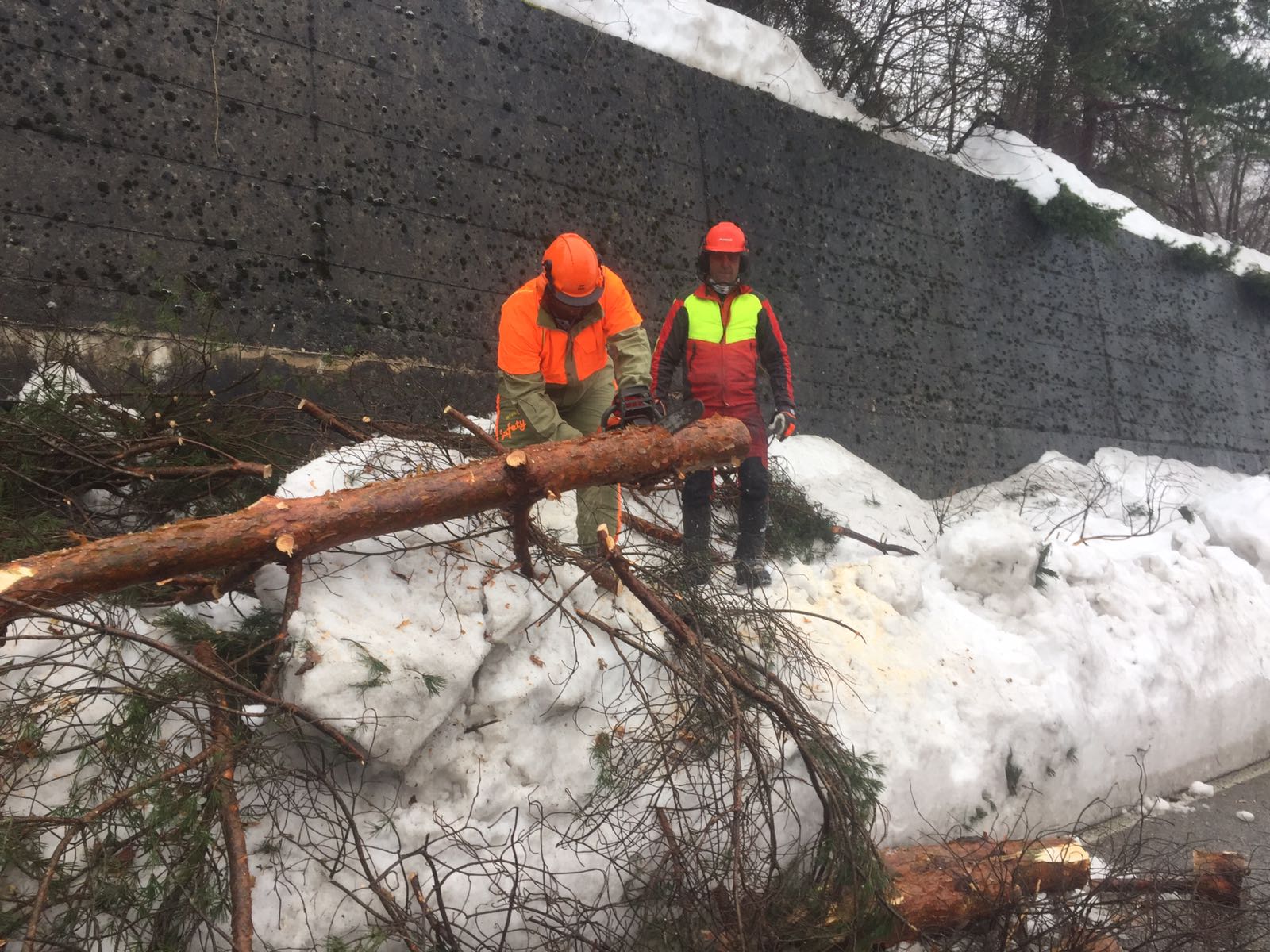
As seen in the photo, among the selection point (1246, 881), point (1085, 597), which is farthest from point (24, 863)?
point (1085, 597)

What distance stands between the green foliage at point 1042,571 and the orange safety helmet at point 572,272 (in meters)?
2.61

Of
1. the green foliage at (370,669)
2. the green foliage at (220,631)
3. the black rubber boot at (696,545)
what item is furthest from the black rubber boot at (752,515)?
the green foliage at (220,631)

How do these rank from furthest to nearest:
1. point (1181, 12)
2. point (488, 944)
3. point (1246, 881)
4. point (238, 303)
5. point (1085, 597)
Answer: point (1181, 12) < point (1085, 597) < point (238, 303) < point (1246, 881) < point (488, 944)

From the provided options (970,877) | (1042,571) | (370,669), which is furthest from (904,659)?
(370,669)

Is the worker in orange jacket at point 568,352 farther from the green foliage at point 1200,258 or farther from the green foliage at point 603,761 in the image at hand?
the green foliage at point 1200,258

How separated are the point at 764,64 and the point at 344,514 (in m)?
5.42

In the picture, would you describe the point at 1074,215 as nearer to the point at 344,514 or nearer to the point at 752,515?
the point at 752,515

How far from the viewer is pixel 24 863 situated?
2.11 m

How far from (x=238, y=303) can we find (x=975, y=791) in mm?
3918

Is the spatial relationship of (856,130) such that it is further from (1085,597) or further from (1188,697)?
(1188,697)

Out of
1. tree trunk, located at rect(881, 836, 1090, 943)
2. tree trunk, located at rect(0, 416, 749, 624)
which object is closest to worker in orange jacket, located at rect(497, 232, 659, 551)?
tree trunk, located at rect(0, 416, 749, 624)

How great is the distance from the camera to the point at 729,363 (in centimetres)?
435

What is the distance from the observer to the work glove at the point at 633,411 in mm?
3332

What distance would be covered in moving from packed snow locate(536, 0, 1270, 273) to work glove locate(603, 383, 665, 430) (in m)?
3.32
